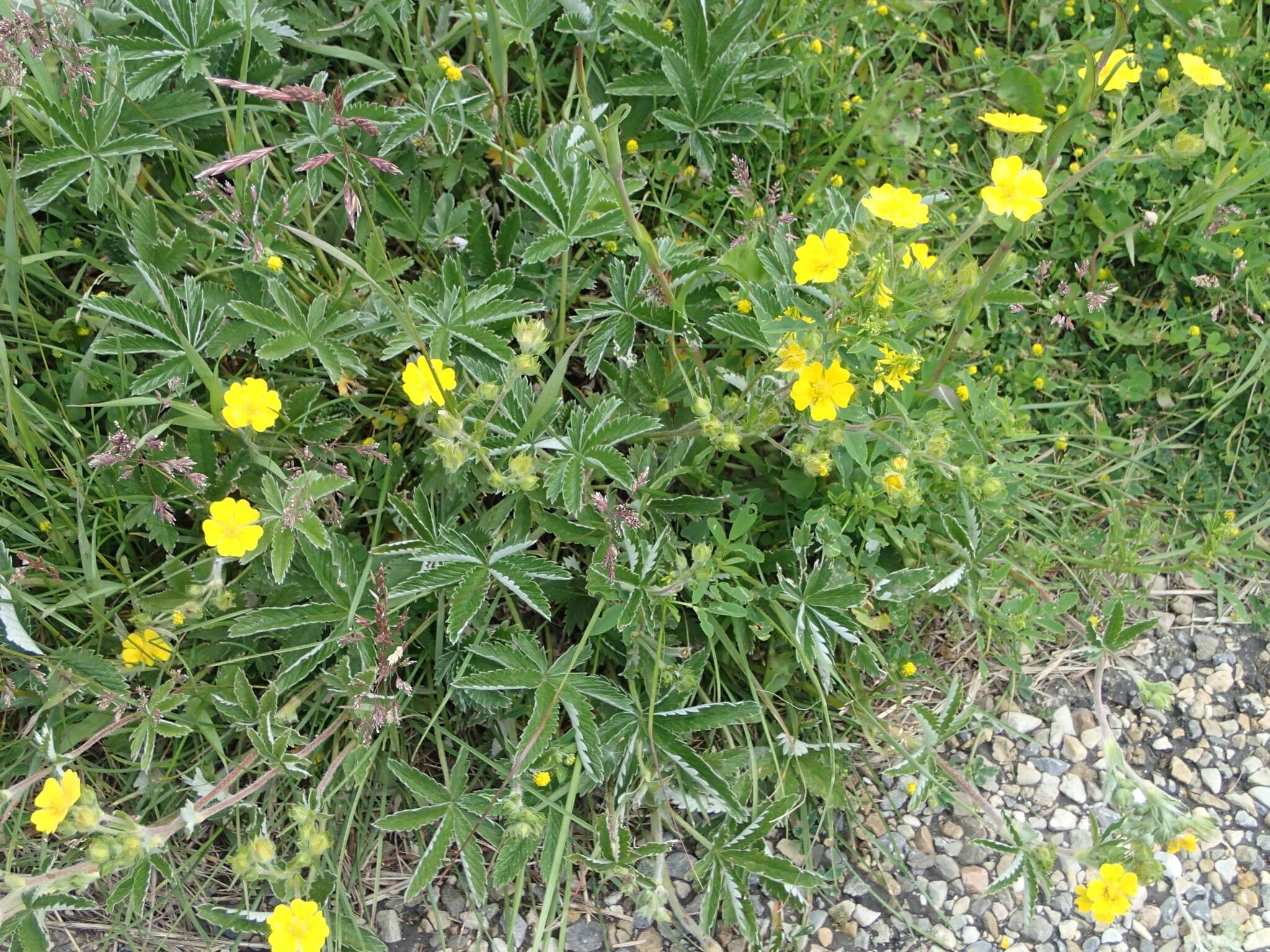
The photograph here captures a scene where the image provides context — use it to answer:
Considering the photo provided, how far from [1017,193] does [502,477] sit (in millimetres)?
979

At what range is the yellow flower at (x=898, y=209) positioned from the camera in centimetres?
167

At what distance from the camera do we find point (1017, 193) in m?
1.62

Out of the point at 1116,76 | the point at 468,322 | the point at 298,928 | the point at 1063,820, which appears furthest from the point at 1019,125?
the point at 298,928

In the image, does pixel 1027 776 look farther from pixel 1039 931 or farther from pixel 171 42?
pixel 171 42

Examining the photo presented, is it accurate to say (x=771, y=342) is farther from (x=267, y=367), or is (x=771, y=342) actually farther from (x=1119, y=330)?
(x=1119, y=330)

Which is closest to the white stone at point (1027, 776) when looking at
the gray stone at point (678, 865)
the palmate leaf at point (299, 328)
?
the gray stone at point (678, 865)

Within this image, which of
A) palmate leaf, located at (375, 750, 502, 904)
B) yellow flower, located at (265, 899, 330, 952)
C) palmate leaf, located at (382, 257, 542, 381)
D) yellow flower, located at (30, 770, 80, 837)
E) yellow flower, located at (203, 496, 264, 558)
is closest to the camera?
yellow flower, located at (30, 770, 80, 837)

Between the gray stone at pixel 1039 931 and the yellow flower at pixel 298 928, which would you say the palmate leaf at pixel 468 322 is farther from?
the gray stone at pixel 1039 931

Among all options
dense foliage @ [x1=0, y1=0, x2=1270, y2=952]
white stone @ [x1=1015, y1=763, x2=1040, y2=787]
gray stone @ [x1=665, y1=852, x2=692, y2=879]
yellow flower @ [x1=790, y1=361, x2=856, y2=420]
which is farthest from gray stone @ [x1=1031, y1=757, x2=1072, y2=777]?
yellow flower @ [x1=790, y1=361, x2=856, y2=420]

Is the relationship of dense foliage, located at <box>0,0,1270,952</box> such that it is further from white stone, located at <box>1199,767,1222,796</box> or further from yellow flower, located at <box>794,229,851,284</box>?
white stone, located at <box>1199,767,1222,796</box>

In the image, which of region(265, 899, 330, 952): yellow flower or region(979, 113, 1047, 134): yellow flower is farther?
region(979, 113, 1047, 134): yellow flower

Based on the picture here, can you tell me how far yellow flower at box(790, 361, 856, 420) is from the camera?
1.72 metres

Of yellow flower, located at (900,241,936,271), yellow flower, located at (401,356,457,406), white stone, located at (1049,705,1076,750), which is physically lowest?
white stone, located at (1049,705,1076,750)

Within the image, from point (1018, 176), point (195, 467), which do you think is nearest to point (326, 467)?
point (195, 467)
